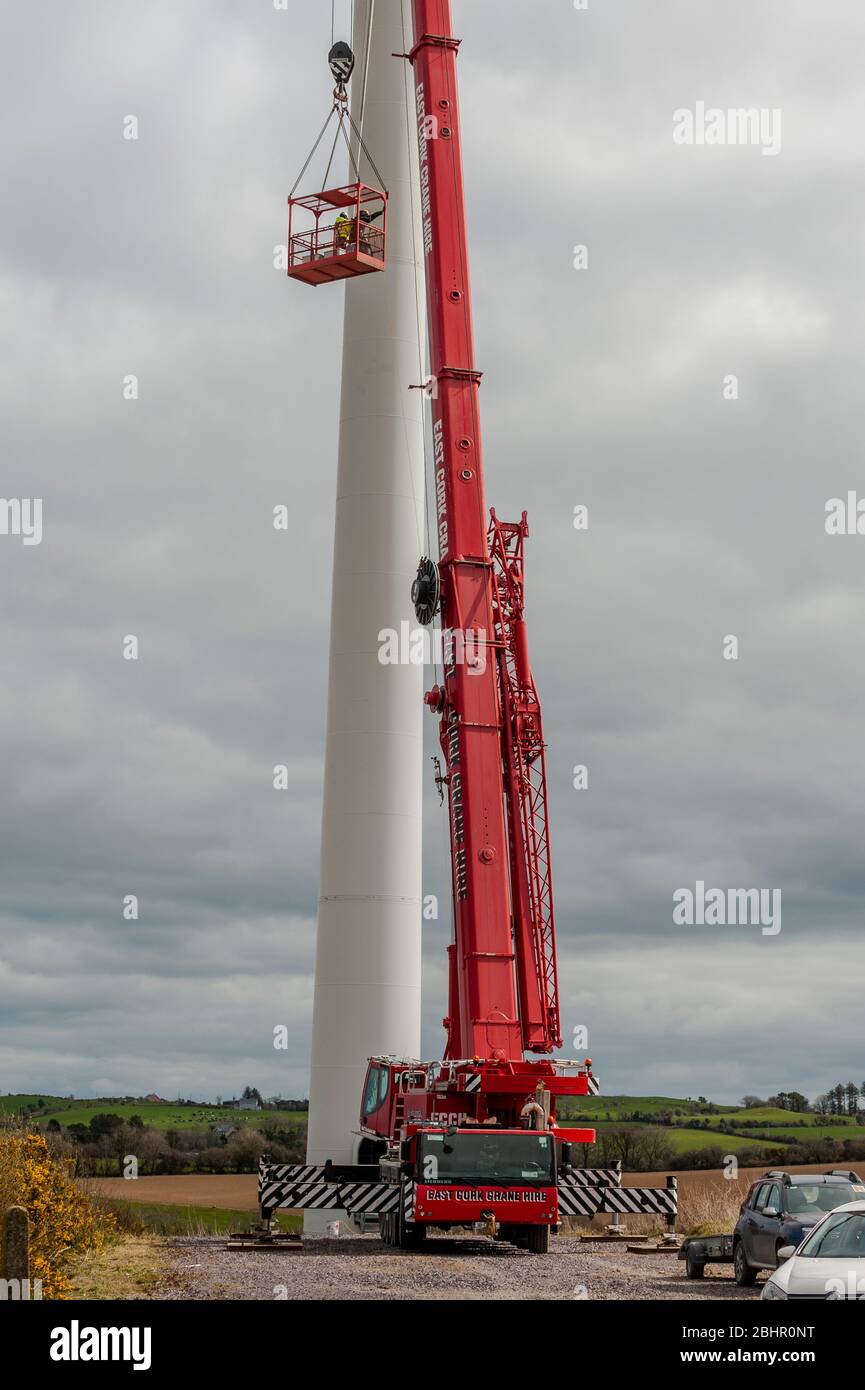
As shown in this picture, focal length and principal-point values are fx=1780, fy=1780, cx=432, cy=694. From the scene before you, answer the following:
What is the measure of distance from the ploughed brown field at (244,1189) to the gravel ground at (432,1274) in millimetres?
4601

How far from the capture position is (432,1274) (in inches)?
928

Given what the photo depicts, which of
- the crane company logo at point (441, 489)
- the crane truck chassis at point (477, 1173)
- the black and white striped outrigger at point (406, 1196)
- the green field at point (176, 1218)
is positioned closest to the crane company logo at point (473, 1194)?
the crane truck chassis at point (477, 1173)

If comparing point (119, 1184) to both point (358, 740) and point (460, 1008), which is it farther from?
point (460, 1008)

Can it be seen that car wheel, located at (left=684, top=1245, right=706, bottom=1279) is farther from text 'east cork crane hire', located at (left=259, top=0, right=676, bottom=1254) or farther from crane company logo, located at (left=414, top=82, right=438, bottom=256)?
crane company logo, located at (left=414, top=82, right=438, bottom=256)

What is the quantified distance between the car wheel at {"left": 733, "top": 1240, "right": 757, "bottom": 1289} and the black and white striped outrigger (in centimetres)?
508

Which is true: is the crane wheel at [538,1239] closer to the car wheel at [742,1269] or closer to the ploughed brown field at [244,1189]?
the car wheel at [742,1269]

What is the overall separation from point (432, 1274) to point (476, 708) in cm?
1071

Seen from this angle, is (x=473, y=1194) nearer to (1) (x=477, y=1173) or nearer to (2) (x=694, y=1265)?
(1) (x=477, y=1173)
